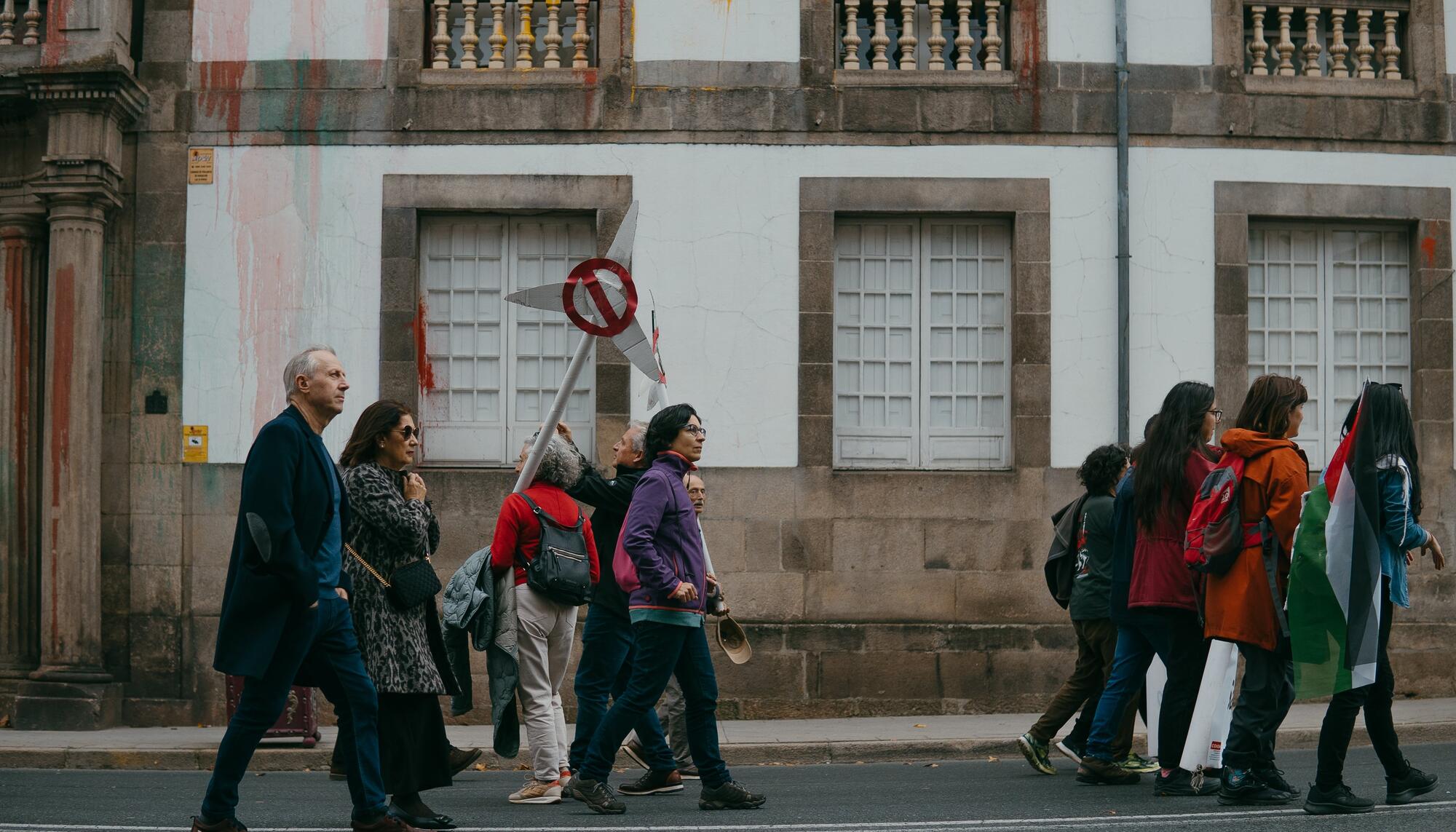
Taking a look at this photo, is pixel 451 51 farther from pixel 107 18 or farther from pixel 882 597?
pixel 882 597

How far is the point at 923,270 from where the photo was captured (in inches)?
530

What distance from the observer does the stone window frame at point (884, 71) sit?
13242 millimetres

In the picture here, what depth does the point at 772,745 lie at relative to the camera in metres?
10.8

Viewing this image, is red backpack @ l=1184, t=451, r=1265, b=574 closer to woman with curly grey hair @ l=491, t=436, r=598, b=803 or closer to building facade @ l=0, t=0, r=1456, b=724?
woman with curly grey hair @ l=491, t=436, r=598, b=803

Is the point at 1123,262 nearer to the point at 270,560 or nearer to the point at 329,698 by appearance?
the point at 329,698

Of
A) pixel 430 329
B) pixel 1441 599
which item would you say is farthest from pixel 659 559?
pixel 1441 599

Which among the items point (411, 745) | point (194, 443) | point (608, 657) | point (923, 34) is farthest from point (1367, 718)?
point (194, 443)

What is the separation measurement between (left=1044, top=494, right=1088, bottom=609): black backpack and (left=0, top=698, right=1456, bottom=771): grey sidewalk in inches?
71.8

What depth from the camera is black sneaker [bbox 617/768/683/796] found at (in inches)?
340

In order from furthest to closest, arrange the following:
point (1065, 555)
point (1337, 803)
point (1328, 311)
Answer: point (1328, 311) < point (1065, 555) < point (1337, 803)

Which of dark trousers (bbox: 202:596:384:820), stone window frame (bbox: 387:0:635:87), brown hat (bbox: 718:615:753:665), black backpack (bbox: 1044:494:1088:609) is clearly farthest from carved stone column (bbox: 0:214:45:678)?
black backpack (bbox: 1044:494:1088:609)

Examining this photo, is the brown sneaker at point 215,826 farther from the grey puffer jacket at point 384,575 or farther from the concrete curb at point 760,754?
the concrete curb at point 760,754

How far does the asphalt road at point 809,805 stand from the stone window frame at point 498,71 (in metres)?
5.53

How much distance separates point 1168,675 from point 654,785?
2.55 meters
